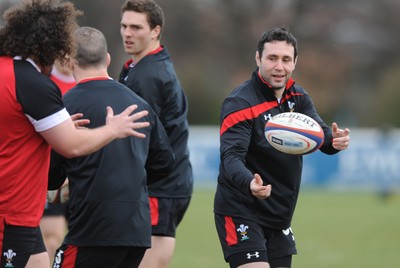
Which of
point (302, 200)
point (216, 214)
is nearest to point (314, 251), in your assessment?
point (216, 214)

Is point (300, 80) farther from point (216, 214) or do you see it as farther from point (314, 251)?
point (216, 214)

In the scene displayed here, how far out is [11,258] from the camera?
5.55 metres

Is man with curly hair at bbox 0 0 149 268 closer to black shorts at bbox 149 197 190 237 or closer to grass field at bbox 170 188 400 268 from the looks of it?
black shorts at bbox 149 197 190 237

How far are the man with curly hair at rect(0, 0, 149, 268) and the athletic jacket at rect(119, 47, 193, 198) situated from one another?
7.32 ft

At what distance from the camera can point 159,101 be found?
796cm

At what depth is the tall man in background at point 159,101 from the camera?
797 centimetres

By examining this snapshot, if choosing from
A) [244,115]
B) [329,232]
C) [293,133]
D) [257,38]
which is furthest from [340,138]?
[257,38]

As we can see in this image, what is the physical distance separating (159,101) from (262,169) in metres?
1.47

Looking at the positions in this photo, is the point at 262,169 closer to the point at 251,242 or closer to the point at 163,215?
the point at 251,242

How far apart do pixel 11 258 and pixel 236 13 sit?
38.8 m

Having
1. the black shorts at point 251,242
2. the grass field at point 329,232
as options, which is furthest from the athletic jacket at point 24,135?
the grass field at point 329,232

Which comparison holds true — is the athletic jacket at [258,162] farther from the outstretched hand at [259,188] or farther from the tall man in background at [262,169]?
the outstretched hand at [259,188]

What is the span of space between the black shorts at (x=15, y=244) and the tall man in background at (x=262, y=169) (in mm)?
1635

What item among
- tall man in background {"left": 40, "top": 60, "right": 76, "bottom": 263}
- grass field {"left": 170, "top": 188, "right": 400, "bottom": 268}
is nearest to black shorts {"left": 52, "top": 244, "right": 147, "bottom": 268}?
tall man in background {"left": 40, "top": 60, "right": 76, "bottom": 263}
